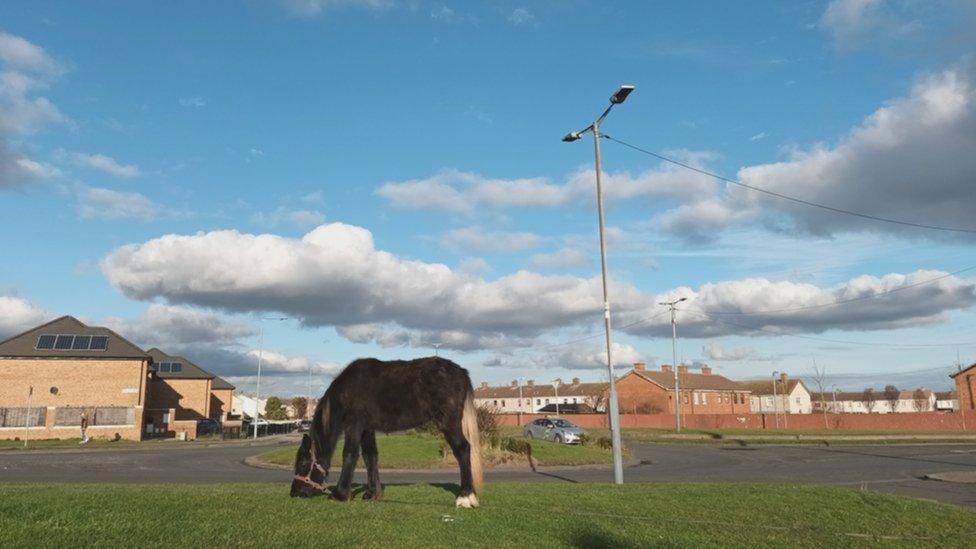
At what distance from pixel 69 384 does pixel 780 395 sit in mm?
111512

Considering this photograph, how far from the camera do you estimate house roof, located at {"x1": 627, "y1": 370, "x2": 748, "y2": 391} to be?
96.8 meters

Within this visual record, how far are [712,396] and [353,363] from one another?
328 ft

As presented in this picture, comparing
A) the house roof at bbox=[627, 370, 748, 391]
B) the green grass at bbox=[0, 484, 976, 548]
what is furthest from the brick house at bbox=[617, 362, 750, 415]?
the green grass at bbox=[0, 484, 976, 548]

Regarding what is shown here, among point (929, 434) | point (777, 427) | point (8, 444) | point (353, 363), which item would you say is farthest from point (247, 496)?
point (777, 427)

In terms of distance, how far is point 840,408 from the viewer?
489 ft

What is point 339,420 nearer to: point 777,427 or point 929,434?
point 929,434

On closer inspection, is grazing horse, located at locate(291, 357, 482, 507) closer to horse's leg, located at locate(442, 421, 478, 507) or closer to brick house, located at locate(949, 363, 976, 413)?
horse's leg, located at locate(442, 421, 478, 507)

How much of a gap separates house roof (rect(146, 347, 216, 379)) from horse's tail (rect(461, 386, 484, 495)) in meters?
73.5

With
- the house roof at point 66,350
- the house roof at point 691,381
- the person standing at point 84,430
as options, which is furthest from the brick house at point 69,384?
the house roof at point 691,381

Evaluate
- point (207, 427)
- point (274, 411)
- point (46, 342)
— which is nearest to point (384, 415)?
point (46, 342)

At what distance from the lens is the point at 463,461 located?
9836 millimetres

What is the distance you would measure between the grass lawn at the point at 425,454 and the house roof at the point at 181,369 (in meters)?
51.7

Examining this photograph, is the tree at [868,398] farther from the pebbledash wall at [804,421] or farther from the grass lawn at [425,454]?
the grass lawn at [425,454]

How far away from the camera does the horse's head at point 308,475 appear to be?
10.1 meters
